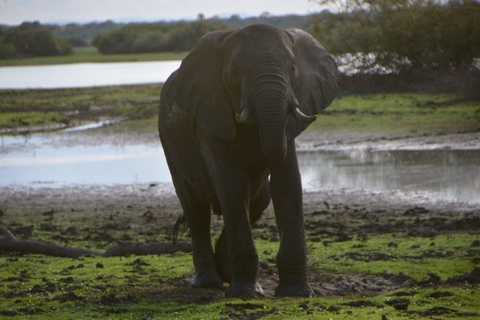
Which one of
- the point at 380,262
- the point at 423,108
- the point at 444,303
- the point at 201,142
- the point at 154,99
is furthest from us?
the point at 154,99

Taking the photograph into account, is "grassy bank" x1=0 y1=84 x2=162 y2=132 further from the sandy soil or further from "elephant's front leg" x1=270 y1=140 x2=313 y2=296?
"elephant's front leg" x1=270 y1=140 x2=313 y2=296

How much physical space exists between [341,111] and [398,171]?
8882 millimetres

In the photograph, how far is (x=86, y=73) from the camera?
55938 millimetres

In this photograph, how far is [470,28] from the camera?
88.6ft

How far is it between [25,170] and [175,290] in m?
10.9

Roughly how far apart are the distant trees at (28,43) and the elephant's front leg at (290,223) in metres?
49.2

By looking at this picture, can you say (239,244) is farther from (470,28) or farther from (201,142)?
(470,28)

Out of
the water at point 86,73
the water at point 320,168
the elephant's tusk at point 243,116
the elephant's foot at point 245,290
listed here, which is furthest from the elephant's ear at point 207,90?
the water at point 86,73

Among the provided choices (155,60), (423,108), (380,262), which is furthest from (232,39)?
(155,60)

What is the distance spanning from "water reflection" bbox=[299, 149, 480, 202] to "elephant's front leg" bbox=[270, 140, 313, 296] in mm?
6358

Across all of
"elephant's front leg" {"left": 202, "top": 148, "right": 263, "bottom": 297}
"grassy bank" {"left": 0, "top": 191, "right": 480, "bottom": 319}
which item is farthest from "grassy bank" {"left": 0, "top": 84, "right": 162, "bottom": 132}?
"elephant's front leg" {"left": 202, "top": 148, "right": 263, "bottom": 297}

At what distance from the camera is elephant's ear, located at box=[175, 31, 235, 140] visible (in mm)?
6895

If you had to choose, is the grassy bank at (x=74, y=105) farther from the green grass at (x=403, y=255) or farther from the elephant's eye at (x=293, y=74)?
the elephant's eye at (x=293, y=74)

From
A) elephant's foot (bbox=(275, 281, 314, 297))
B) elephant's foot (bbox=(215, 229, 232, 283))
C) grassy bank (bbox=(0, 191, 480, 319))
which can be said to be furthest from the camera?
elephant's foot (bbox=(215, 229, 232, 283))
